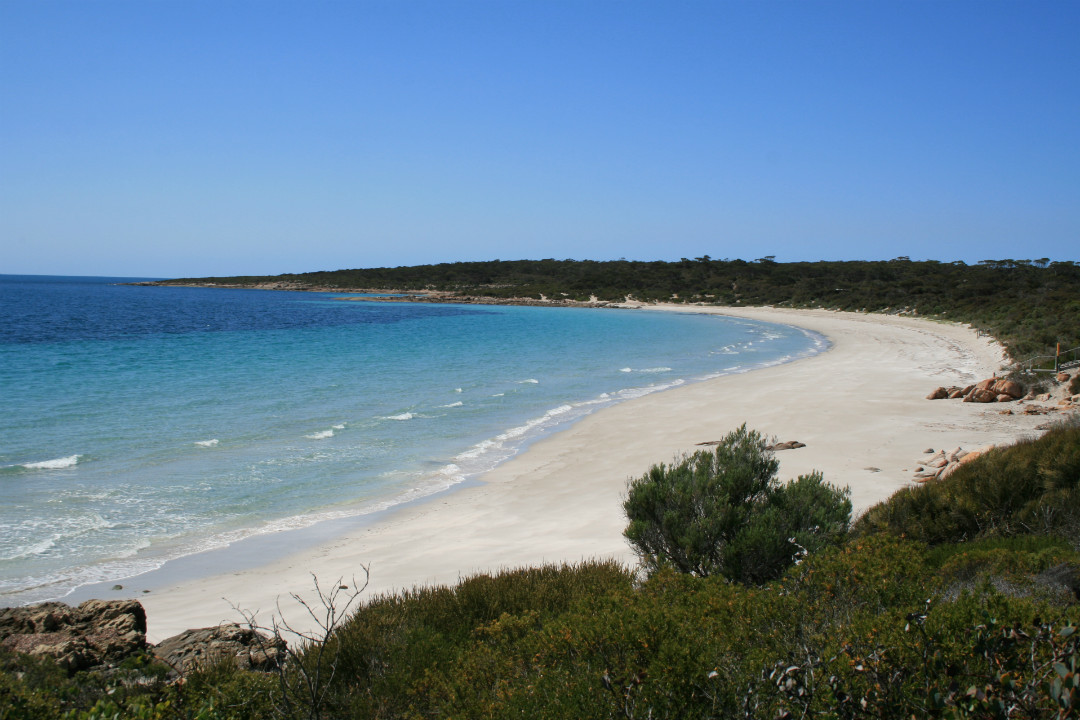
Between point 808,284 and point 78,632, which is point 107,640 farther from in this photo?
point 808,284

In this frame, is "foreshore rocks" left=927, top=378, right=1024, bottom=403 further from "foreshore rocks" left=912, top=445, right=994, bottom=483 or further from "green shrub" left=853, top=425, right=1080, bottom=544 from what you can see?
"green shrub" left=853, top=425, right=1080, bottom=544

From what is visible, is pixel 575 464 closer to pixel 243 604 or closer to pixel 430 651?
pixel 243 604

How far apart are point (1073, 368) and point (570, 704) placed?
63.3ft

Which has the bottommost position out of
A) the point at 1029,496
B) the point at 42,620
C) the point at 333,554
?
the point at 333,554

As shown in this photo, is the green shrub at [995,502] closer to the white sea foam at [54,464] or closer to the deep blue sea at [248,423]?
the deep blue sea at [248,423]

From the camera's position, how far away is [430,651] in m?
4.00

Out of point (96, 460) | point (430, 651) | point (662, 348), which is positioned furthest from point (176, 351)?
point (430, 651)

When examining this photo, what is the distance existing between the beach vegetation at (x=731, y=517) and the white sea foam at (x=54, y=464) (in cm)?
1012

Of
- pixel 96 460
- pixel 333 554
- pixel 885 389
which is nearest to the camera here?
pixel 333 554

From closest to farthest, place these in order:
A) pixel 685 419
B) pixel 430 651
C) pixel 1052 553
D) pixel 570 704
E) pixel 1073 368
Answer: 1. pixel 570 704
2. pixel 430 651
3. pixel 1052 553
4. pixel 685 419
5. pixel 1073 368

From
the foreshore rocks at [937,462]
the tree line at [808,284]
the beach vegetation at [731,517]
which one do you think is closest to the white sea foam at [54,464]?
the beach vegetation at [731,517]

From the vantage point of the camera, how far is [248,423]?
15430 millimetres

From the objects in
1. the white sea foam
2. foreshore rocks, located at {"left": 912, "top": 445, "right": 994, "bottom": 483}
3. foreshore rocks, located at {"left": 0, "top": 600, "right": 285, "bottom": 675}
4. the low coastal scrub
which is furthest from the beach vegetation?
the white sea foam

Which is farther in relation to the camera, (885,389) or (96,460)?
(885,389)
